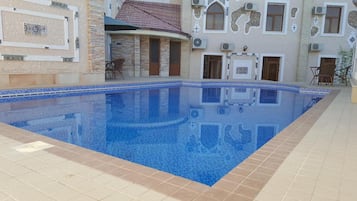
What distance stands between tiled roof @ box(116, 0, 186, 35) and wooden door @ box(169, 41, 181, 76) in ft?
2.81

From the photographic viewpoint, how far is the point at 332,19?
13094mm

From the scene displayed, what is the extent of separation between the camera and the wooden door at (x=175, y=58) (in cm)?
1345

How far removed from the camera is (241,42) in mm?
13305

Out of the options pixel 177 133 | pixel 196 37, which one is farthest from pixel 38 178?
pixel 196 37

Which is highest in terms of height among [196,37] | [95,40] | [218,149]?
[196,37]

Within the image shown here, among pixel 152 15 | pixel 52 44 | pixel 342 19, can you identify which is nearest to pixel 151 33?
pixel 152 15

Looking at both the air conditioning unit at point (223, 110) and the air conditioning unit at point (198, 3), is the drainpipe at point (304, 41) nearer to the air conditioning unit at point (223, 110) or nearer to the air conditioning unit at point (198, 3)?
the air conditioning unit at point (198, 3)

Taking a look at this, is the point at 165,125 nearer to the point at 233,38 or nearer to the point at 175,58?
the point at 175,58

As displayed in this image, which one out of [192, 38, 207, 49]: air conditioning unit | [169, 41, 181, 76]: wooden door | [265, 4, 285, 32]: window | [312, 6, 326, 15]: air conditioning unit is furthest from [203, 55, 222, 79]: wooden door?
[312, 6, 326, 15]: air conditioning unit

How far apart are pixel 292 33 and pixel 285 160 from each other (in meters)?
12.6

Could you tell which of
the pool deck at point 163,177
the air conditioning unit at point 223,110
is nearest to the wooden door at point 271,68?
the air conditioning unit at point 223,110

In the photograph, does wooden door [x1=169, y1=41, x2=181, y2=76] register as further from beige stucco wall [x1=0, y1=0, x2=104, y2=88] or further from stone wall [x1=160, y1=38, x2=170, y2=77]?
beige stucco wall [x1=0, y1=0, x2=104, y2=88]

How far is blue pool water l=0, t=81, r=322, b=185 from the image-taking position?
3159 mm

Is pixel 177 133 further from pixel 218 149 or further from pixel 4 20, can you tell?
pixel 4 20
